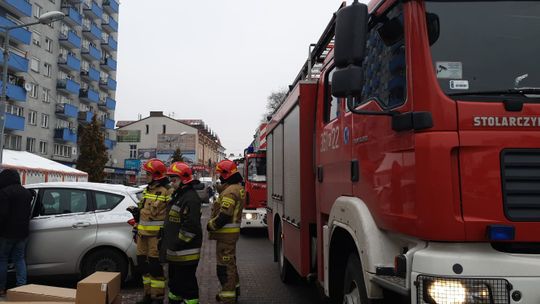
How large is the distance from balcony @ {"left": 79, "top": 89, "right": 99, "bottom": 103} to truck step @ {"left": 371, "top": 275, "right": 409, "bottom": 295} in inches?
2205

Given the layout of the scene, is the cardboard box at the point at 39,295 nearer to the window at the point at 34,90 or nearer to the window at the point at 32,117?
the window at the point at 32,117

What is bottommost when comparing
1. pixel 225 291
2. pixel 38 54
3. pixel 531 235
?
pixel 225 291

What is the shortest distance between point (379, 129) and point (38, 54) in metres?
47.5

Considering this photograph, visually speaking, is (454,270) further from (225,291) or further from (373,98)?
(225,291)

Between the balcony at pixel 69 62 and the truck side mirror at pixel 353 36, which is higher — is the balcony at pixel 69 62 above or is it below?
above

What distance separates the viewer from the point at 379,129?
327cm

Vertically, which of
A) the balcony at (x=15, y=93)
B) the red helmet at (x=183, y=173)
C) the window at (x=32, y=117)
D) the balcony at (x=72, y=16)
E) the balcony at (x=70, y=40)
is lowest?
the red helmet at (x=183, y=173)

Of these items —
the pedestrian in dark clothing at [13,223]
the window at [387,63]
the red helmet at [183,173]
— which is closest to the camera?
the window at [387,63]

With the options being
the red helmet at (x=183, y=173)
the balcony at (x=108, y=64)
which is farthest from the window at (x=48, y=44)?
the red helmet at (x=183, y=173)

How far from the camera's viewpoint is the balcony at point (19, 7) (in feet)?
125

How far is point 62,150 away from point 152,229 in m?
47.6

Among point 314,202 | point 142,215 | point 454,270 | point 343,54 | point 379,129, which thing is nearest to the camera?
point 454,270

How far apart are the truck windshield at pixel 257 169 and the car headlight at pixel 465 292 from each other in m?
12.7

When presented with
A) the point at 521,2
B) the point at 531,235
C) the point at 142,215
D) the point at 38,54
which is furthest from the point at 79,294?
the point at 38,54
